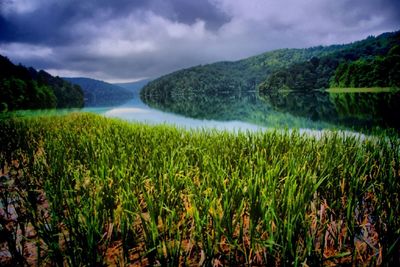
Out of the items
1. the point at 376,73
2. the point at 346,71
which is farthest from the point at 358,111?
the point at 346,71

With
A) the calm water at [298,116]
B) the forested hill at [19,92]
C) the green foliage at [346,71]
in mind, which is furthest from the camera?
the green foliage at [346,71]

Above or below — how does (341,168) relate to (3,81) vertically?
below

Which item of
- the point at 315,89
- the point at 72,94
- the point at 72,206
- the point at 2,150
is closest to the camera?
the point at 72,206

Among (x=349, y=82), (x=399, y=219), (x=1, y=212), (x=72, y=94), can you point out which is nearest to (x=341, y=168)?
(x=399, y=219)

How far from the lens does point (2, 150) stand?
8.48 meters

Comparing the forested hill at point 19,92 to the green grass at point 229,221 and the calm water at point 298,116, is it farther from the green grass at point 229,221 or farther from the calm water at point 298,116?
the green grass at point 229,221

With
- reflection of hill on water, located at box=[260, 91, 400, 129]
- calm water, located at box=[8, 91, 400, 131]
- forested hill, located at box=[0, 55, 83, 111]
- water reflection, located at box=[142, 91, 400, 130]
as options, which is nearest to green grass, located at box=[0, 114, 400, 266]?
calm water, located at box=[8, 91, 400, 131]

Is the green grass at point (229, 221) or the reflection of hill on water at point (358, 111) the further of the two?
the reflection of hill on water at point (358, 111)

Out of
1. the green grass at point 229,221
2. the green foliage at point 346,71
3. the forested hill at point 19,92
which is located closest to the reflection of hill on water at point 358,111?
the green grass at point 229,221

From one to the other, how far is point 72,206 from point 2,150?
683cm

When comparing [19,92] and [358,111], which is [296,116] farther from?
[19,92]

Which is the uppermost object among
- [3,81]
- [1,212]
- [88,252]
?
[3,81]

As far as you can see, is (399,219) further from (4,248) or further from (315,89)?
(315,89)

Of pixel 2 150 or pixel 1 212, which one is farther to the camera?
pixel 2 150
